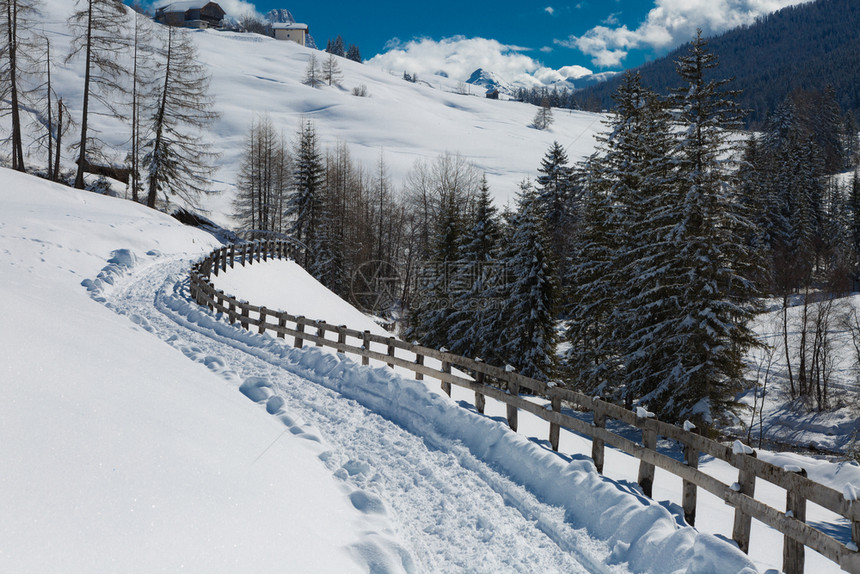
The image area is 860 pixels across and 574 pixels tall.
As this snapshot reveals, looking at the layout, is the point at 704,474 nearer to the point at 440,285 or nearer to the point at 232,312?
the point at 232,312

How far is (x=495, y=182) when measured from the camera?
7975cm

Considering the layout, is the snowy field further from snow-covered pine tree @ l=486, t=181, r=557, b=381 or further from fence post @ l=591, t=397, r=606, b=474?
snow-covered pine tree @ l=486, t=181, r=557, b=381

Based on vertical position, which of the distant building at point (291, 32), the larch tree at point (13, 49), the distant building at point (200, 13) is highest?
the distant building at point (291, 32)

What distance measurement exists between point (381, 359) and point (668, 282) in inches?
462

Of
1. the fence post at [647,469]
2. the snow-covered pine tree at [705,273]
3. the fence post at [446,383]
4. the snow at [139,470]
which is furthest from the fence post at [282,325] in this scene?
the snow-covered pine tree at [705,273]

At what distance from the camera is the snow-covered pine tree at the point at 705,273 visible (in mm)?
16875

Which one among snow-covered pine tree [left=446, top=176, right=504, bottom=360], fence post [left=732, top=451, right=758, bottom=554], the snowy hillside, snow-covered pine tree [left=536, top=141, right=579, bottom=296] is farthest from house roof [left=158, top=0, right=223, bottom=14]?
fence post [left=732, top=451, right=758, bottom=554]

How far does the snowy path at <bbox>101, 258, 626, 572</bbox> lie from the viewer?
5113 millimetres

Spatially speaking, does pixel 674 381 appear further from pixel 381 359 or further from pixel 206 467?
pixel 206 467

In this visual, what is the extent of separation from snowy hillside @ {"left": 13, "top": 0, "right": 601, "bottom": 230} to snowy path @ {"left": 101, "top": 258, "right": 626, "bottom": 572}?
50623mm

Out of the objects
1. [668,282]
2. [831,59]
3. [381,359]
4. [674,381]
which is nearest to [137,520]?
[381,359]

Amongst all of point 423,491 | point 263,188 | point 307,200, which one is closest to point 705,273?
point 423,491

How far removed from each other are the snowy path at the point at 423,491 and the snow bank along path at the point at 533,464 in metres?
0.22

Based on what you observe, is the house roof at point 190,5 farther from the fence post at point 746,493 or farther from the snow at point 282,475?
the fence post at point 746,493
